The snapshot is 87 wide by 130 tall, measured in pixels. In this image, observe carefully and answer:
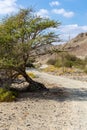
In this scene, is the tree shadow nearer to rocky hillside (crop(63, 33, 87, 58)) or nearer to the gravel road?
the gravel road

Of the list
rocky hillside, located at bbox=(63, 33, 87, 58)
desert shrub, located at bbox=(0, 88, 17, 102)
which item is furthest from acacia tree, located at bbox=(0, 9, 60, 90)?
rocky hillside, located at bbox=(63, 33, 87, 58)

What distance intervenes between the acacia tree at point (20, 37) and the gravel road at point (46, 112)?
2111 mm

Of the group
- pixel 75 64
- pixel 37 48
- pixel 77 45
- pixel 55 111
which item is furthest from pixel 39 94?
pixel 77 45

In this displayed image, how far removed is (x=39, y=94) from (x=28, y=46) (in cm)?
314

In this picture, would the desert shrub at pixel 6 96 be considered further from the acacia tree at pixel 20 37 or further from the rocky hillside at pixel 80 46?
the rocky hillside at pixel 80 46

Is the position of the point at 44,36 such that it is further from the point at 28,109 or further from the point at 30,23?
the point at 28,109

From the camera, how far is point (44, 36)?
24.3 m

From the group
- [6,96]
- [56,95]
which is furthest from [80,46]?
[6,96]

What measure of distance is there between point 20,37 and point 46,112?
22.3 ft

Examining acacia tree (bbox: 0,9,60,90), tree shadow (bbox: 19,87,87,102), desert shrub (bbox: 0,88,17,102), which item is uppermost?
acacia tree (bbox: 0,9,60,90)

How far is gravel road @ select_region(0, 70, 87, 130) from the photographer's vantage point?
14.9 meters

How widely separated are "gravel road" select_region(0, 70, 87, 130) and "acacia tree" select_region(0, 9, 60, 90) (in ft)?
6.93

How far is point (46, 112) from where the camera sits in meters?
18.2

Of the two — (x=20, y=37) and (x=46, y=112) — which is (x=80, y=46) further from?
(x=46, y=112)
